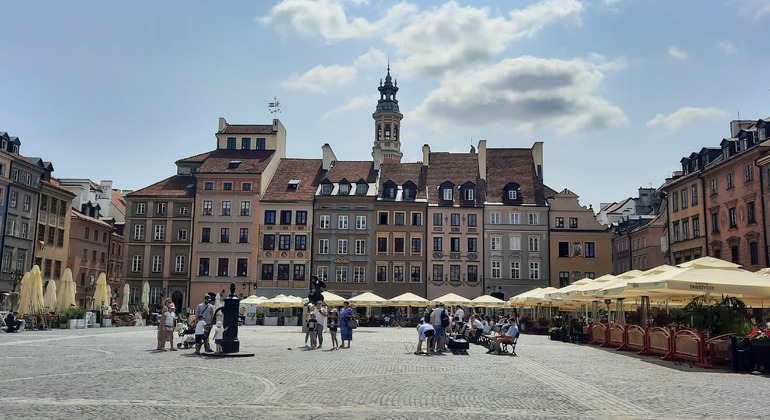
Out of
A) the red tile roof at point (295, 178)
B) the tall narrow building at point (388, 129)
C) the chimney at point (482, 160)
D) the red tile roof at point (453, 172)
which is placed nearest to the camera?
the red tile roof at point (295, 178)

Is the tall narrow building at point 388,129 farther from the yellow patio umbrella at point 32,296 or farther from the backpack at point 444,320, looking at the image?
the backpack at point 444,320

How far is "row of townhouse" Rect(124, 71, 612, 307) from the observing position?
206 ft

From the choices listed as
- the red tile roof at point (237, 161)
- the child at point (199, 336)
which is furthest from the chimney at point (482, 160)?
the child at point (199, 336)

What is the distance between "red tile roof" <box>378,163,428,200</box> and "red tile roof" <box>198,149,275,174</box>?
11.0 m

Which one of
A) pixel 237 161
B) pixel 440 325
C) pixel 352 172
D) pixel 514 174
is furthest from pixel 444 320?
pixel 237 161

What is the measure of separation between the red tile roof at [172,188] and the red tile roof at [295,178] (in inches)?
303

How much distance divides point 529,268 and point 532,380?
47438 mm

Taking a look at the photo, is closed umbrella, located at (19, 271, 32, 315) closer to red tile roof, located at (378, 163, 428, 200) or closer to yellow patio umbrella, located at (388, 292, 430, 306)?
yellow patio umbrella, located at (388, 292, 430, 306)

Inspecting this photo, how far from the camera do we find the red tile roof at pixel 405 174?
66312 mm

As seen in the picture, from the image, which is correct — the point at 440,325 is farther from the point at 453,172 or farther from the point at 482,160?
the point at 482,160

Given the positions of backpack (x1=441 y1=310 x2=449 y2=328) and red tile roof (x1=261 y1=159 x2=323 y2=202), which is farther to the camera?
red tile roof (x1=261 y1=159 x2=323 y2=202)

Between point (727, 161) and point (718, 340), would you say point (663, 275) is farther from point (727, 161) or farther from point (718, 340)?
point (727, 161)

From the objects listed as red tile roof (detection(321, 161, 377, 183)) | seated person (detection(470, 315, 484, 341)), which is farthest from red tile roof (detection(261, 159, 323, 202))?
seated person (detection(470, 315, 484, 341))

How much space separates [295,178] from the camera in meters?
66.9
